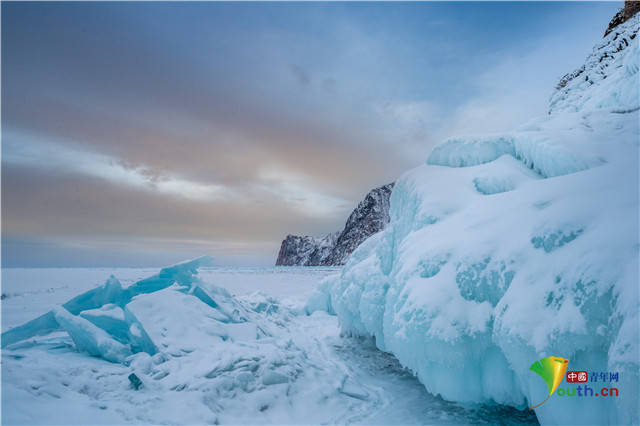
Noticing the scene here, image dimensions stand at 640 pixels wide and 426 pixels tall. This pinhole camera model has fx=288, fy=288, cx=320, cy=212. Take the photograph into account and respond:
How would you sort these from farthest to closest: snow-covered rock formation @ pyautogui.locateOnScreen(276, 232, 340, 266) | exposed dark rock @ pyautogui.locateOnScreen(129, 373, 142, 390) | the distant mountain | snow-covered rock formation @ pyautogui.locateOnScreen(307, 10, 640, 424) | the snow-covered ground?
snow-covered rock formation @ pyautogui.locateOnScreen(276, 232, 340, 266), the distant mountain, exposed dark rock @ pyautogui.locateOnScreen(129, 373, 142, 390), the snow-covered ground, snow-covered rock formation @ pyautogui.locateOnScreen(307, 10, 640, 424)

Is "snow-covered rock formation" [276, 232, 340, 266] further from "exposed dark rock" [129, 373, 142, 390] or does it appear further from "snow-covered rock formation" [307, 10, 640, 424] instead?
"exposed dark rock" [129, 373, 142, 390]

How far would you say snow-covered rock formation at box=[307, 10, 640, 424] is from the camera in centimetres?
238

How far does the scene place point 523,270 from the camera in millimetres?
3037

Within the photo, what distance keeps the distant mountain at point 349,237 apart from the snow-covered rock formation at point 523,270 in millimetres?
67534

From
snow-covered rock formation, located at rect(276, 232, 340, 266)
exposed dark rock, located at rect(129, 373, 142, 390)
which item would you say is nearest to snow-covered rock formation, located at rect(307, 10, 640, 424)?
exposed dark rock, located at rect(129, 373, 142, 390)

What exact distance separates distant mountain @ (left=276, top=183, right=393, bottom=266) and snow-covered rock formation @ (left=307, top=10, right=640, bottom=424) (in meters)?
67.5

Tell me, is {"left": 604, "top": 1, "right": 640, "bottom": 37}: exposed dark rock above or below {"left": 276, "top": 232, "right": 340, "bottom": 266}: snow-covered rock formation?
above

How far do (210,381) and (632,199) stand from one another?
18.6ft

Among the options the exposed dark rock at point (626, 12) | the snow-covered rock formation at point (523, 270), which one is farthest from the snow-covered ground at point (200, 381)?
the exposed dark rock at point (626, 12)

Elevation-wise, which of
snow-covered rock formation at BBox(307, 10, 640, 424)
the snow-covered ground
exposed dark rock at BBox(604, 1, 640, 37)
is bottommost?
the snow-covered ground

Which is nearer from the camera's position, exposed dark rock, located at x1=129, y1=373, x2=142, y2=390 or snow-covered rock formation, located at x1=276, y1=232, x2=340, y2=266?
exposed dark rock, located at x1=129, y1=373, x2=142, y2=390

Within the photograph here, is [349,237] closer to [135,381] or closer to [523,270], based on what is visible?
[135,381]

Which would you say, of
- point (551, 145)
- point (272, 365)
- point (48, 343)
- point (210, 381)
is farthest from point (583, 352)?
point (48, 343)

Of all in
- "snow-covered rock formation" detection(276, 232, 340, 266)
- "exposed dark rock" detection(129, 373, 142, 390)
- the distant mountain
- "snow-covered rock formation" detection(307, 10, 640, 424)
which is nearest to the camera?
"snow-covered rock formation" detection(307, 10, 640, 424)
